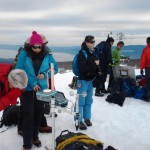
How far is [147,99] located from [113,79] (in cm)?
148

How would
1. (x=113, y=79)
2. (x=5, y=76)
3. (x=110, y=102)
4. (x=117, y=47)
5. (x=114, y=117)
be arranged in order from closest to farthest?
(x=5, y=76), (x=114, y=117), (x=110, y=102), (x=113, y=79), (x=117, y=47)

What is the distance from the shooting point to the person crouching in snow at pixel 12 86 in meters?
3.77

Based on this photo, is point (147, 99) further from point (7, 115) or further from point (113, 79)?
point (7, 115)

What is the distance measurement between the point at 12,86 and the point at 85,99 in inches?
106

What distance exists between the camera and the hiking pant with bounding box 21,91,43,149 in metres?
4.90

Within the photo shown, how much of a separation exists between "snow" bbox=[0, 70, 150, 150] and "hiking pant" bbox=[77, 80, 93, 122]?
0.30m

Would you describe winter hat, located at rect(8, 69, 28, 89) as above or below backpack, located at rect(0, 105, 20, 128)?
above

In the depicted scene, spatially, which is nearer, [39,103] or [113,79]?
[39,103]

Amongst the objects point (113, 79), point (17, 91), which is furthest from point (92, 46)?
point (113, 79)

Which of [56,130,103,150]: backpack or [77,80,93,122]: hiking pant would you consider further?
[77,80,93,122]: hiking pant

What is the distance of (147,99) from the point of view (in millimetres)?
8633

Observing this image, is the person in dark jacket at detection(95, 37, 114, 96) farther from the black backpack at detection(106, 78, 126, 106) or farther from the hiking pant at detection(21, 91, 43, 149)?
the hiking pant at detection(21, 91, 43, 149)

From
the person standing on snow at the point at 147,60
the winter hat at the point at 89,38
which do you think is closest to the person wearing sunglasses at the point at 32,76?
the winter hat at the point at 89,38

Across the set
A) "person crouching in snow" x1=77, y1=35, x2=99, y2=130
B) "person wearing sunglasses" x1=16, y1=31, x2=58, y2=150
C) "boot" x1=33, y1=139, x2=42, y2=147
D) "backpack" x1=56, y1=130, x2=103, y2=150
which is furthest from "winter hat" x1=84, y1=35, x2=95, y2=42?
"boot" x1=33, y1=139, x2=42, y2=147
